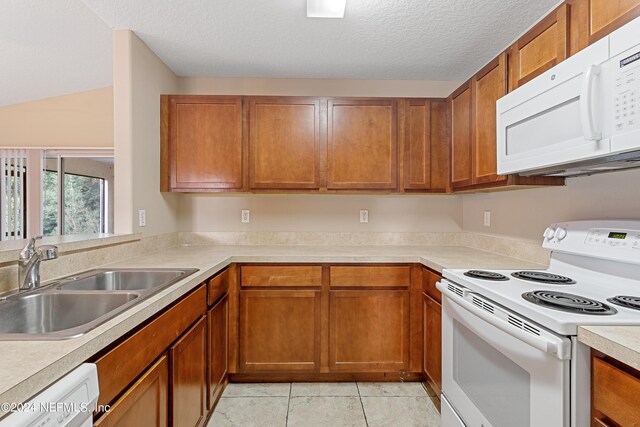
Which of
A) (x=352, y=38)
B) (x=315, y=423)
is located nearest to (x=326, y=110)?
(x=352, y=38)

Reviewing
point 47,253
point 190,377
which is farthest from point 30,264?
point 190,377

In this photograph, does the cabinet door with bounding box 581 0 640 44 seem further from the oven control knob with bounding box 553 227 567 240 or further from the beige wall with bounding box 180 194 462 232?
the beige wall with bounding box 180 194 462 232

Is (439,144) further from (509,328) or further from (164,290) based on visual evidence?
(164,290)

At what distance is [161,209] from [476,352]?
2.26m

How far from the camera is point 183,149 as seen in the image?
2.45 meters

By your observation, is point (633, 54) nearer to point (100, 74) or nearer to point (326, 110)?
point (326, 110)

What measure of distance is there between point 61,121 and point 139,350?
363cm

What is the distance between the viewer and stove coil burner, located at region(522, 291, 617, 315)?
963mm

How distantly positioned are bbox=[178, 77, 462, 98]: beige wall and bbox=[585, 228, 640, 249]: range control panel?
181cm

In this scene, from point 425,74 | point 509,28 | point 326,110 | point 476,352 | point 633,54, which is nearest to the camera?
point 633,54

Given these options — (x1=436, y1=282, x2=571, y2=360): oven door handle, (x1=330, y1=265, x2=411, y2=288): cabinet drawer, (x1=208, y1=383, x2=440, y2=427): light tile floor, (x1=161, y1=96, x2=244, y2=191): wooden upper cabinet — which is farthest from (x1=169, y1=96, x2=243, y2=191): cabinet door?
(x1=436, y1=282, x2=571, y2=360): oven door handle

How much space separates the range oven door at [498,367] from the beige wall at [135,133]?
1950 mm

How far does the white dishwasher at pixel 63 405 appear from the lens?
56 centimetres

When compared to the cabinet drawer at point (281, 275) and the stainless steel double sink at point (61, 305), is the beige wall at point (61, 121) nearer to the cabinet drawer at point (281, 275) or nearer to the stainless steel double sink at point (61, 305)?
the cabinet drawer at point (281, 275)
